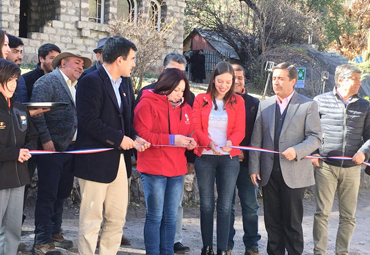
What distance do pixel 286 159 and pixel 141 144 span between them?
61.0 inches

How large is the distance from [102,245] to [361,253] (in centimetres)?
342

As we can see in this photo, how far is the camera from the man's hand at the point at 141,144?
13.7 ft

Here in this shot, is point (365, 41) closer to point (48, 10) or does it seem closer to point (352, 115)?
point (48, 10)

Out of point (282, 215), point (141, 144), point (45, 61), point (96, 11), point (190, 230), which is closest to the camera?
point (141, 144)

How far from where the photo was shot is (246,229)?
17.4 feet

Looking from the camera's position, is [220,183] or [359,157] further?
[359,157]

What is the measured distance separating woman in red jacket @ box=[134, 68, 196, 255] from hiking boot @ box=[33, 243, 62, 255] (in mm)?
1007

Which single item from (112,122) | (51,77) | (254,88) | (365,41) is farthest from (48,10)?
(365,41)

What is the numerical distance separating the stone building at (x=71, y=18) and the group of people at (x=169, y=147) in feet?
35.6

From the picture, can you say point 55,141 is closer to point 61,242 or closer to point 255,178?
point 61,242

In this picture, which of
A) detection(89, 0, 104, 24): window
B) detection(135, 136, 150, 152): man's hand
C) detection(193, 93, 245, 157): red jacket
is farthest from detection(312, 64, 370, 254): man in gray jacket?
detection(89, 0, 104, 24): window

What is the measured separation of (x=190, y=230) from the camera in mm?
6359

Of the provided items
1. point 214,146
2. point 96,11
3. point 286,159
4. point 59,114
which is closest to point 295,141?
point 286,159

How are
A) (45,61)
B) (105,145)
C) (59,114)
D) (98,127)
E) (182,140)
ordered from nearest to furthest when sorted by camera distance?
(98,127), (105,145), (182,140), (59,114), (45,61)
